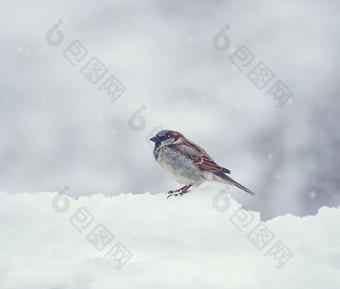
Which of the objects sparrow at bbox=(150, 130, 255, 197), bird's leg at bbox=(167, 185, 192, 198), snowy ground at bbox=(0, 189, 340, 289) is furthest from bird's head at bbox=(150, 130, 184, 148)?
snowy ground at bbox=(0, 189, 340, 289)

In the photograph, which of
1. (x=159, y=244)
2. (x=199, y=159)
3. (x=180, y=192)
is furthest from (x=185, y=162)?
(x=159, y=244)

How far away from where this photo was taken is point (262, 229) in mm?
4836

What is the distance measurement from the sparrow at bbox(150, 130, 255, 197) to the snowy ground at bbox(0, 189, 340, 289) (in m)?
0.33

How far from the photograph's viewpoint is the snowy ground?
412cm

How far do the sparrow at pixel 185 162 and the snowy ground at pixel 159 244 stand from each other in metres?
0.33

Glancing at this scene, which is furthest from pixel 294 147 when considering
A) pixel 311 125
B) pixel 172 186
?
pixel 172 186

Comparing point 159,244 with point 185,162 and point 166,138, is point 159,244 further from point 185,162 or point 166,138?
point 166,138

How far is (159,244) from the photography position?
4.71 meters

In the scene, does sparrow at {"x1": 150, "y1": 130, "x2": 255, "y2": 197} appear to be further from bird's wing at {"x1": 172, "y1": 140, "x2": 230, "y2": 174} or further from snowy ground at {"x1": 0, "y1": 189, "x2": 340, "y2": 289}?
snowy ground at {"x1": 0, "y1": 189, "x2": 340, "y2": 289}

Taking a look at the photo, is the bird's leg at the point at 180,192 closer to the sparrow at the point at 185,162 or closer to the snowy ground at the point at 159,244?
the sparrow at the point at 185,162

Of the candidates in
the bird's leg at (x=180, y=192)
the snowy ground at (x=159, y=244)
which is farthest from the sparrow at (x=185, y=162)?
the snowy ground at (x=159, y=244)

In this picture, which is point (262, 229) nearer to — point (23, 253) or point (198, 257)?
point (198, 257)

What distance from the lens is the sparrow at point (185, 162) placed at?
19.5 ft

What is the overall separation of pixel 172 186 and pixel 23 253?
Result: 7396mm
